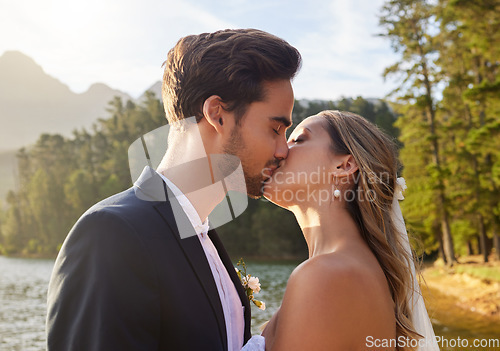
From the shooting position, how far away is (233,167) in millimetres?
2824

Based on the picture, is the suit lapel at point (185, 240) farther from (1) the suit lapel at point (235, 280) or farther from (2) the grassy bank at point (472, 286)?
(2) the grassy bank at point (472, 286)

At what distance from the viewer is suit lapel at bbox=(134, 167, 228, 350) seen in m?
2.02

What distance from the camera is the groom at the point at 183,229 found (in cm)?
169

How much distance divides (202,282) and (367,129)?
1617mm

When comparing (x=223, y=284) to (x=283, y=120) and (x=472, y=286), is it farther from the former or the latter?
(x=472, y=286)

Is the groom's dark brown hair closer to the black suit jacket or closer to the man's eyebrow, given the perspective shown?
the man's eyebrow

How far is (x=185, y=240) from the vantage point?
2.09 m

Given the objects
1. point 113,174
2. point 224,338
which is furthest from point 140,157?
point 113,174

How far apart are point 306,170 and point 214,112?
2.32ft

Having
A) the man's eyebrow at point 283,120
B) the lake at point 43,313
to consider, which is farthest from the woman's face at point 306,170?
the lake at point 43,313

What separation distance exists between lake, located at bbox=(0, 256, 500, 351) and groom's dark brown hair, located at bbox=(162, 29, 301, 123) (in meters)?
3.44

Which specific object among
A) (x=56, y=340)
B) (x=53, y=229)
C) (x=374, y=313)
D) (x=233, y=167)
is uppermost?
(x=233, y=167)

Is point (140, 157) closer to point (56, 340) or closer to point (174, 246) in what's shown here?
point (174, 246)

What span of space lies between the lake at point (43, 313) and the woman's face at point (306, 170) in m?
2.79
